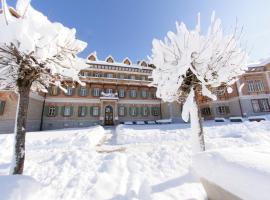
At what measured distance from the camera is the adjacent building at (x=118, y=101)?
20078 mm

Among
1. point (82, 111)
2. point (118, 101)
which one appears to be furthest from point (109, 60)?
point (82, 111)

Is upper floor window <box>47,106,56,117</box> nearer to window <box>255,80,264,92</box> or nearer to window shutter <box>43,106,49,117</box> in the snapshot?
window shutter <box>43,106,49,117</box>

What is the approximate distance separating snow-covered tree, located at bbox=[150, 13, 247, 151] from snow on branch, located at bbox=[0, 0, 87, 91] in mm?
2578

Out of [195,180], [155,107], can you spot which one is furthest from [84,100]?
[195,180]

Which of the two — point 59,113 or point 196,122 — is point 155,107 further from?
point 196,122

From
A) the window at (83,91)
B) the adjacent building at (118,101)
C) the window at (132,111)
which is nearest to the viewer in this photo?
the adjacent building at (118,101)

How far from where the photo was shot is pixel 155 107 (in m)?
24.7

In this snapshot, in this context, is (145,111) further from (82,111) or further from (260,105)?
(260,105)

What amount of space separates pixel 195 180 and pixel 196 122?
169cm

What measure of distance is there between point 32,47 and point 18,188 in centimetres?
235

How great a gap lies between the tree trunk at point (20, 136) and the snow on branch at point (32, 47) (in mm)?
411

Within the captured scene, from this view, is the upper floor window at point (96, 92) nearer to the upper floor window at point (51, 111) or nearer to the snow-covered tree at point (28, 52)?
the upper floor window at point (51, 111)

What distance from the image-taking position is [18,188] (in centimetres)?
190

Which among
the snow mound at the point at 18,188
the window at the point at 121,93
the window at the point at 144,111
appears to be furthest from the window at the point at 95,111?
the snow mound at the point at 18,188
